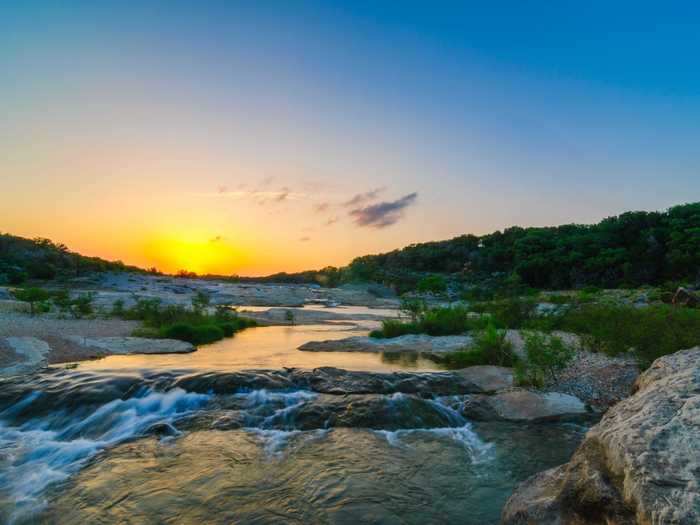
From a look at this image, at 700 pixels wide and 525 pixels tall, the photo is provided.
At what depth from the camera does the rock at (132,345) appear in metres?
18.4

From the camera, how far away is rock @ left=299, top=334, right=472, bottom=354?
66.5 feet

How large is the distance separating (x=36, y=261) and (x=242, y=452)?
6413 centimetres

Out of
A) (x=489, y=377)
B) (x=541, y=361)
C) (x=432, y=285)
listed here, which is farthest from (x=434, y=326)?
(x=432, y=285)

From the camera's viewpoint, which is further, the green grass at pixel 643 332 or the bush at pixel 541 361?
the bush at pixel 541 361

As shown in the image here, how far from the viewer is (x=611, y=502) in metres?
3.41

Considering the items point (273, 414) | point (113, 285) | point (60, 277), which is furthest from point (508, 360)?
point (60, 277)

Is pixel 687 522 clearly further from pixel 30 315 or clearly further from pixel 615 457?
pixel 30 315

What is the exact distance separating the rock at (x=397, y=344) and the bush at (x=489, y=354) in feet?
7.16

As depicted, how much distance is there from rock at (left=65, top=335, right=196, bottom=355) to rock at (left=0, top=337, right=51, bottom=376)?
1518mm

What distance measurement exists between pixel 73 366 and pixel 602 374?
16.9 m

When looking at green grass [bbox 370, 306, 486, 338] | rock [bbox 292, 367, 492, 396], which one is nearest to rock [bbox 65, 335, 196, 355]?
rock [bbox 292, 367, 492, 396]

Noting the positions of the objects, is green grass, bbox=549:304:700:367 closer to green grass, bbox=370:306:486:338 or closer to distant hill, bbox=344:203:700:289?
green grass, bbox=370:306:486:338

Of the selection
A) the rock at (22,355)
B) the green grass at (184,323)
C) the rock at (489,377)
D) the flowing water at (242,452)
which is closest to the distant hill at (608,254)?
the rock at (489,377)

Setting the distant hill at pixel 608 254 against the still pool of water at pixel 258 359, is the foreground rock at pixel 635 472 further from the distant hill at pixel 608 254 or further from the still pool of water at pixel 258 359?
the distant hill at pixel 608 254
